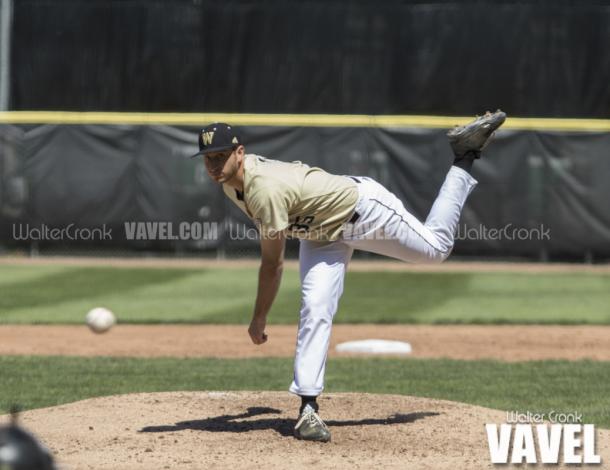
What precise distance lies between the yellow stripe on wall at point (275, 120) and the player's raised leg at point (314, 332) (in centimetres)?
1261

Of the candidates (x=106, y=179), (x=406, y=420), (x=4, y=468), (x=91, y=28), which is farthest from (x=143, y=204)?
(x=4, y=468)

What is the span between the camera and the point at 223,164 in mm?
5707

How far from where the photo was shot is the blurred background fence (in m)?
18.2

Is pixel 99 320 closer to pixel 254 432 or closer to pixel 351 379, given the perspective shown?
pixel 351 379

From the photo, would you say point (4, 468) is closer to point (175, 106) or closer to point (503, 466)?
point (503, 466)

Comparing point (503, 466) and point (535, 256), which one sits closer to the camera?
point (503, 466)

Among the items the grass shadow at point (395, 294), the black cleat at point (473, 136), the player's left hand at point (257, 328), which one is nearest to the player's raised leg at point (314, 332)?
the player's left hand at point (257, 328)

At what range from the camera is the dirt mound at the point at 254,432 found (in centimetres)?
558

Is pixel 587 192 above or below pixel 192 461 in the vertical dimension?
above

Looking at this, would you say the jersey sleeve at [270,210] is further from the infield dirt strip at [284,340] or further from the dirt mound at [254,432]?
the infield dirt strip at [284,340]

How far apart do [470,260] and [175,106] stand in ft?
19.4

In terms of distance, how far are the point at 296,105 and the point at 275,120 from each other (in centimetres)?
125

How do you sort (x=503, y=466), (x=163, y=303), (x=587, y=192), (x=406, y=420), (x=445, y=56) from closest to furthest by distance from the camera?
1. (x=503, y=466)
2. (x=406, y=420)
3. (x=163, y=303)
4. (x=587, y=192)
5. (x=445, y=56)

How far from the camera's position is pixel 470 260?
18.2 meters
